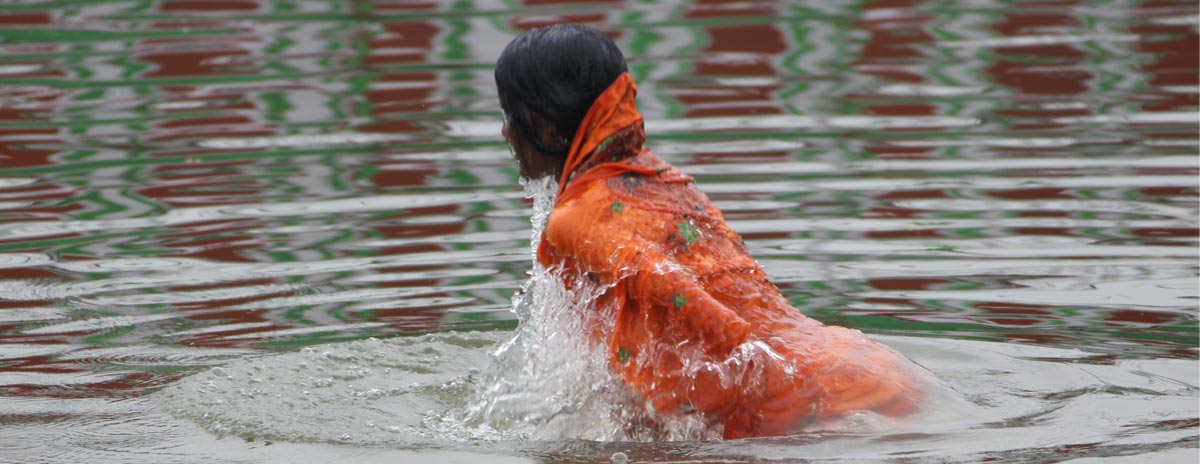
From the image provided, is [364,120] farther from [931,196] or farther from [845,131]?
[931,196]

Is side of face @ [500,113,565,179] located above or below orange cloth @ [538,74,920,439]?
above

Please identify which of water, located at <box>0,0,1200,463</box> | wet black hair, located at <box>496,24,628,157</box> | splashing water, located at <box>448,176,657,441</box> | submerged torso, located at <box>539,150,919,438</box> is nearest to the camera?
submerged torso, located at <box>539,150,919,438</box>

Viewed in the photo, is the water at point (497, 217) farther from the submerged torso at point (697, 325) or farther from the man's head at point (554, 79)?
the man's head at point (554, 79)

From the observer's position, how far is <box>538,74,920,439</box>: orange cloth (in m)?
4.14

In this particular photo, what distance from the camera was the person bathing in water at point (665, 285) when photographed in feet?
13.6


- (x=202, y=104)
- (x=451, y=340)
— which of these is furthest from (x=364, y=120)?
(x=451, y=340)

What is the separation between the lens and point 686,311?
414 cm

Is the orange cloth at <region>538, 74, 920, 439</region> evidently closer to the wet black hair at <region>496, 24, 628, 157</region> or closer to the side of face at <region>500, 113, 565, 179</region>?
the wet black hair at <region>496, 24, 628, 157</region>

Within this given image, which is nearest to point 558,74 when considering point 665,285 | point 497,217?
point 665,285

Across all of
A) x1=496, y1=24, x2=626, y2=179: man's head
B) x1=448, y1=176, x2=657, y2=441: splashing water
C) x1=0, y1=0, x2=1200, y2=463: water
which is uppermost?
x1=496, y1=24, x2=626, y2=179: man's head

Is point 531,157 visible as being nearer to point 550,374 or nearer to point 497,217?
point 550,374

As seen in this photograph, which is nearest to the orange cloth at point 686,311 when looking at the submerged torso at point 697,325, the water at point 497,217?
the submerged torso at point 697,325

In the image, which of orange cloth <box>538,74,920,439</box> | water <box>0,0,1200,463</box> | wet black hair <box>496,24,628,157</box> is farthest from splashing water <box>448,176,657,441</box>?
wet black hair <box>496,24,628,157</box>

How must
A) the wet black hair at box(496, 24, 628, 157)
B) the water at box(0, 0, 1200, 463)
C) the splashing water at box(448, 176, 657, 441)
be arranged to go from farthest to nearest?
the water at box(0, 0, 1200, 463)
the splashing water at box(448, 176, 657, 441)
the wet black hair at box(496, 24, 628, 157)
